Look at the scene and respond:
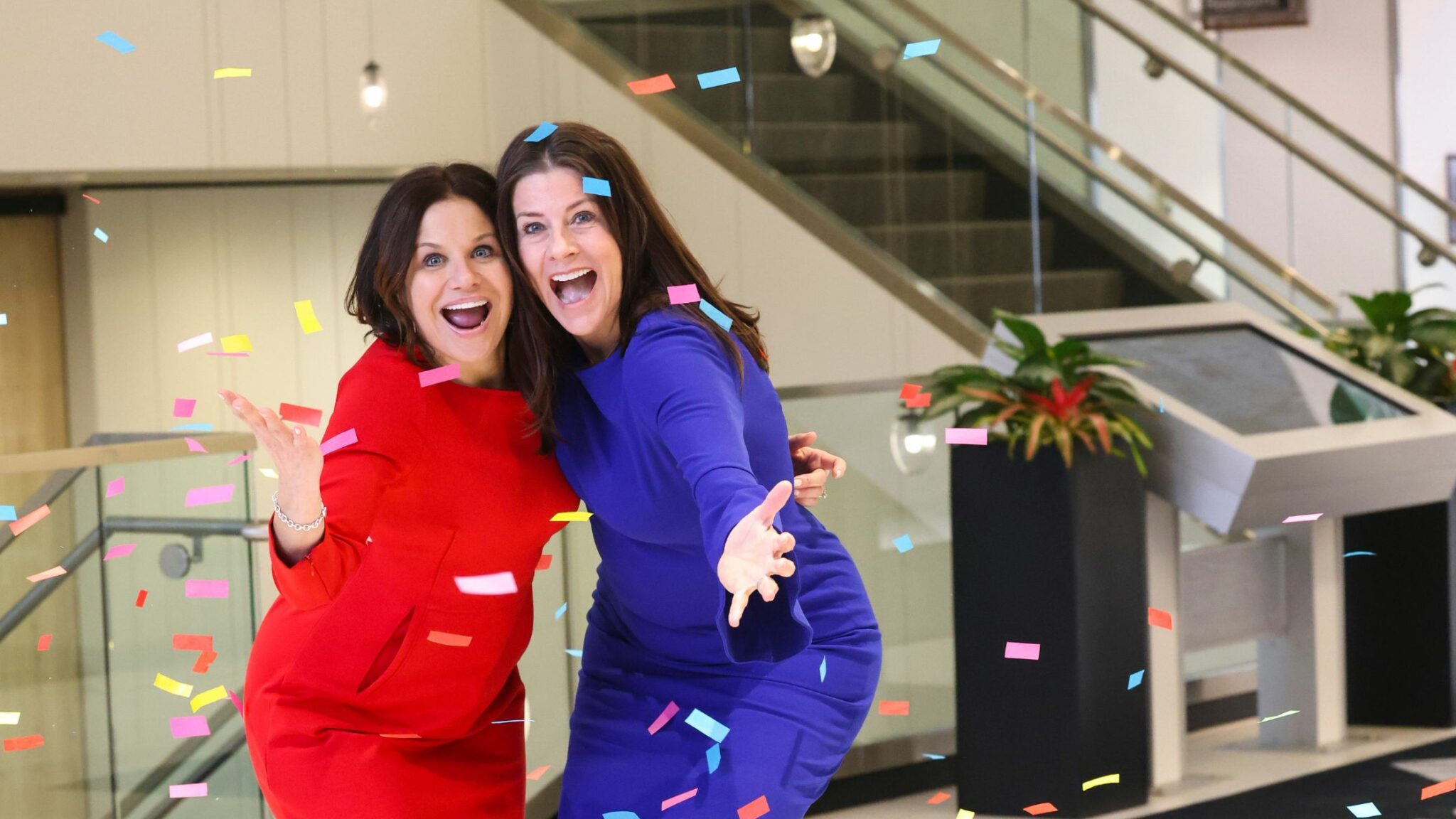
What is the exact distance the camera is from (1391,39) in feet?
29.7

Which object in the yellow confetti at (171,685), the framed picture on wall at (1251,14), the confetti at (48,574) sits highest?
the framed picture on wall at (1251,14)

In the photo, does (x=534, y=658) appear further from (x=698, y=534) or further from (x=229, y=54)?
(x=229, y=54)

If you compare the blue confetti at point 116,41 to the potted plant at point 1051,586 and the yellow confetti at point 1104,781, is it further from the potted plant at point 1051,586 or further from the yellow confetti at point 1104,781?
the yellow confetti at point 1104,781

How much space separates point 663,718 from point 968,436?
7.51 feet

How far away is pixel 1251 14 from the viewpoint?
902 cm

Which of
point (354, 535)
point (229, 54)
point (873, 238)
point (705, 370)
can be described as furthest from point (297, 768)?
point (229, 54)

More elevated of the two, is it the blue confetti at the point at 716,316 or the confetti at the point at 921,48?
the confetti at the point at 921,48

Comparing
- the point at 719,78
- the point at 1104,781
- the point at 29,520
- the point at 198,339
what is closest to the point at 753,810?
the point at 29,520

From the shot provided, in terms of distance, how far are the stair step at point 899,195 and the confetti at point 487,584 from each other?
3671 millimetres

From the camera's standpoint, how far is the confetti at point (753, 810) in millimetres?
2162

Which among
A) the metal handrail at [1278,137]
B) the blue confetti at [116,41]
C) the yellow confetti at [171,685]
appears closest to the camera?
the yellow confetti at [171,685]

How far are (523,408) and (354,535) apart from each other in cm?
32

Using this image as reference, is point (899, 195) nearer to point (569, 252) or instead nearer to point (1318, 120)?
point (1318, 120)

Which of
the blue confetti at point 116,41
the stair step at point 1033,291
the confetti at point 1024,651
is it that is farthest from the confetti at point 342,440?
the blue confetti at point 116,41
